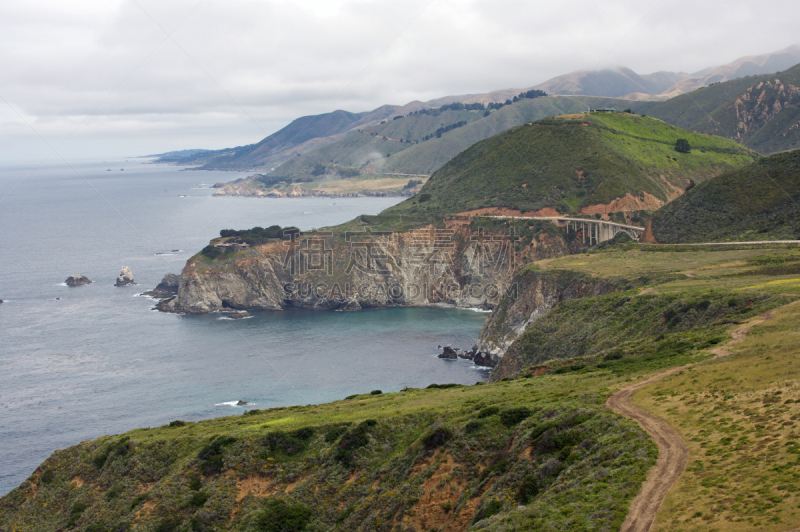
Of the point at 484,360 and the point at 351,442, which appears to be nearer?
the point at 351,442

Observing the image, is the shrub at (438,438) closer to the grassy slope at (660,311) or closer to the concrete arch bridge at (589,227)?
the grassy slope at (660,311)

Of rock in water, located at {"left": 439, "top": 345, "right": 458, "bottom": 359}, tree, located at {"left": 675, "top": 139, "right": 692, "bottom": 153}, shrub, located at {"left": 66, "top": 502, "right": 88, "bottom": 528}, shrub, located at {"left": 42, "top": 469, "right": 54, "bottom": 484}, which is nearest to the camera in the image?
shrub, located at {"left": 66, "top": 502, "right": 88, "bottom": 528}

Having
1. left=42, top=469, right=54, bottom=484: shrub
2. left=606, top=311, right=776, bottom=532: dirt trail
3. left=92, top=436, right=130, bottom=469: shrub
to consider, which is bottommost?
left=42, top=469, right=54, bottom=484: shrub

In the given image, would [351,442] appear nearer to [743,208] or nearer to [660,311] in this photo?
[660,311]

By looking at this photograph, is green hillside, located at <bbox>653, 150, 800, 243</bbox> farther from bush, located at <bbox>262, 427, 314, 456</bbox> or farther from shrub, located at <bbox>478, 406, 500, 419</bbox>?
bush, located at <bbox>262, 427, 314, 456</bbox>

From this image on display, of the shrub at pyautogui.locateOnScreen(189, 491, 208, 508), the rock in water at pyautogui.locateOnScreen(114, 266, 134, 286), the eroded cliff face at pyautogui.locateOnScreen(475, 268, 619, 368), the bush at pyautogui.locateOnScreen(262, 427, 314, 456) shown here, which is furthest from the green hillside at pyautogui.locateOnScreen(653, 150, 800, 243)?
the rock in water at pyautogui.locateOnScreen(114, 266, 134, 286)

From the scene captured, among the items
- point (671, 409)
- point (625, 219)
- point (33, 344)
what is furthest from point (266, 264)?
point (671, 409)

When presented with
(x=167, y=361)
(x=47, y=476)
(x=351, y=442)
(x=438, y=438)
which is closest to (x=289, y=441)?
(x=351, y=442)
